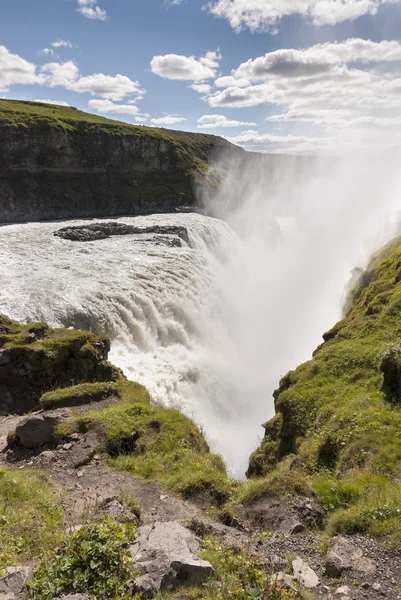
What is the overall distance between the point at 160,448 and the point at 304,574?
19.7 ft

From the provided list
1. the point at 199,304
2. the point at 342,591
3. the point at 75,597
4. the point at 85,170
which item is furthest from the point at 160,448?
the point at 85,170

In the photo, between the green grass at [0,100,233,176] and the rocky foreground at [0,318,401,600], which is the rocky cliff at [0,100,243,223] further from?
the rocky foreground at [0,318,401,600]

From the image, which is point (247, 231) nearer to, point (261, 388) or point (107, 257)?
point (107, 257)

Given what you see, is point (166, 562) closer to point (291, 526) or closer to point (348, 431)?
point (291, 526)

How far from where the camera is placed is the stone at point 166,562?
509 cm

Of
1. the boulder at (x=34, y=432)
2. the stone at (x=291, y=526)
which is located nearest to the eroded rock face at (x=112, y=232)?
the boulder at (x=34, y=432)

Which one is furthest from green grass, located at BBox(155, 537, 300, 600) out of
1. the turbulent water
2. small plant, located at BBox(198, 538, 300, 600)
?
the turbulent water

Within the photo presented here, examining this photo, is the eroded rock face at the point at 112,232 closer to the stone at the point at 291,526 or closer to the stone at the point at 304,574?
the stone at the point at 291,526

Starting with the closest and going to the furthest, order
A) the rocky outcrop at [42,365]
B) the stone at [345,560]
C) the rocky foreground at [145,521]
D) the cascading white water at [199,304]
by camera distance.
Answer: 1. the rocky foreground at [145,521]
2. the stone at [345,560]
3. the rocky outcrop at [42,365]
4. the cascading white water at [199,304]

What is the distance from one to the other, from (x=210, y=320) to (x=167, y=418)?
73.2ft

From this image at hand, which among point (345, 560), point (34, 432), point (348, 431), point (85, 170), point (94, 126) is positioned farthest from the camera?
point (94, 126)

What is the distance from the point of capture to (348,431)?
1065 cm

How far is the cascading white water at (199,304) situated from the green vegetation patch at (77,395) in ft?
20.7

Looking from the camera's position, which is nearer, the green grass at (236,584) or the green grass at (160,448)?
the green grass at (236,584)
